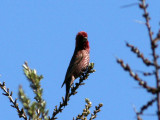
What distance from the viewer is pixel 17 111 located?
4.58 meters

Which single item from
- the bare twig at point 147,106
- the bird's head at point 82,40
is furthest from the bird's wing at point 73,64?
the bare twig at point 147,106

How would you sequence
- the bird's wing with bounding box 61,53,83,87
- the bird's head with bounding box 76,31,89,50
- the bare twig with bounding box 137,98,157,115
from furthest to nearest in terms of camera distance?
1. the bird's head with bounding box 76,31,89,50
2. the bird's wing with bounding box 61,53,83,87
3. the bare twig with bounding box 137,98,157,115

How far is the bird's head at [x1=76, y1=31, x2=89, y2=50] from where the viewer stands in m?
9.69

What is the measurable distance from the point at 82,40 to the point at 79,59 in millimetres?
662

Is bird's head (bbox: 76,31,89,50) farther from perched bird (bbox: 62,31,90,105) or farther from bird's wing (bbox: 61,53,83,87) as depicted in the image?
bird's wing (bbox: 61,53,83,87)

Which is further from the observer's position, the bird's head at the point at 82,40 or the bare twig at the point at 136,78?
the bird's head at the point at 82,40

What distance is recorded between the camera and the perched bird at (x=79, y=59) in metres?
8.95

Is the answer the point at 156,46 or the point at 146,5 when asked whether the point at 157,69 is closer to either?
the point at 156,46

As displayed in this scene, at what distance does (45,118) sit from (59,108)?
1.96 metres

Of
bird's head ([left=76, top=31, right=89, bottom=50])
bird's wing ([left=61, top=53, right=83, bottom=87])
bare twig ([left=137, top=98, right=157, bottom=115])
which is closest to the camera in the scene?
bare twig ([left=137, top=98, right=157, bottom=115])

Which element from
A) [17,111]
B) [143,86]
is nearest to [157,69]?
[143,86]

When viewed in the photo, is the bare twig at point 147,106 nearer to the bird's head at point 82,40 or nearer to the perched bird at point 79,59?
the perched bird at point 79,59

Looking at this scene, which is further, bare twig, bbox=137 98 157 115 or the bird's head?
the bird's head

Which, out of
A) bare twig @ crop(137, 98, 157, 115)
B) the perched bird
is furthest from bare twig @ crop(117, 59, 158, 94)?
the perched bird
